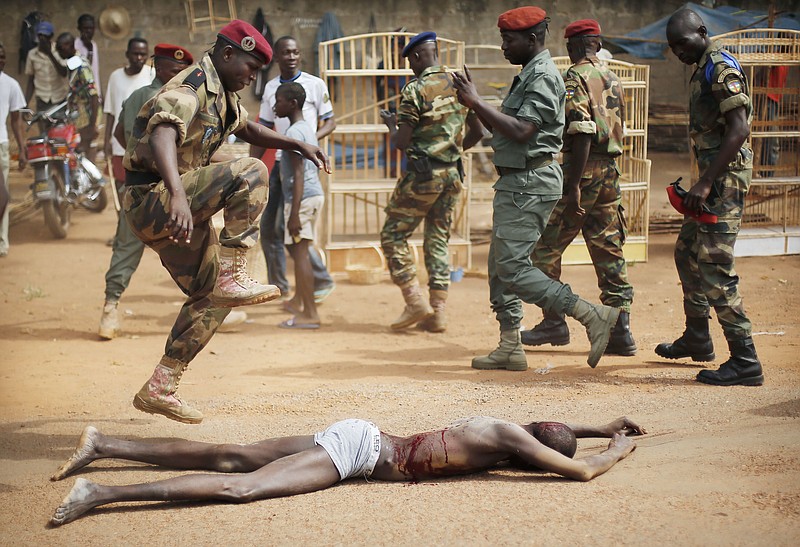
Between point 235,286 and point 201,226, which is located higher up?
point 201,226

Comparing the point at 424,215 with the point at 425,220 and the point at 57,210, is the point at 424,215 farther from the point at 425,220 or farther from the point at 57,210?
the point at 57,210

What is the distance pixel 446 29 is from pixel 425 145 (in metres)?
10.4

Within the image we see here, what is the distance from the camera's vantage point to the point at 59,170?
12062mm

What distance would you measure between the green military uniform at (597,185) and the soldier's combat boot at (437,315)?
1.16 metres

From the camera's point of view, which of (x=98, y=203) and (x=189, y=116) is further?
(x=98, y=203)

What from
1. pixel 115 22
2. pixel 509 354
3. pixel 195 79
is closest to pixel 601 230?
pixel 509 354

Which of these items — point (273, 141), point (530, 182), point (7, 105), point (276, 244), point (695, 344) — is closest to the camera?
point (273, 141)

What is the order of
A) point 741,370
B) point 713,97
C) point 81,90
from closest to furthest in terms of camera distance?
1. point 713,97
2. point 741,370
3. point 81,90

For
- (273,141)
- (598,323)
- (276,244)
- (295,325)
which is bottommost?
(295,325)

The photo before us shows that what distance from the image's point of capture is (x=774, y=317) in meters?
8.10

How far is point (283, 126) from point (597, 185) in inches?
114

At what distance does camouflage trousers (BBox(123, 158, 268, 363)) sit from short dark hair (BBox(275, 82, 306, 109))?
10.3 ft

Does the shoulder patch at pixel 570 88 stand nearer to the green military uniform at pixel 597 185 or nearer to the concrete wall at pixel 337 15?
the green military uniform at pixel 597 185

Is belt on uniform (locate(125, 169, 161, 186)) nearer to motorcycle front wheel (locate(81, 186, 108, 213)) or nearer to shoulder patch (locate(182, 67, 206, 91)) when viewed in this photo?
shoulder patch (locate(182, 67, 206, 91))
